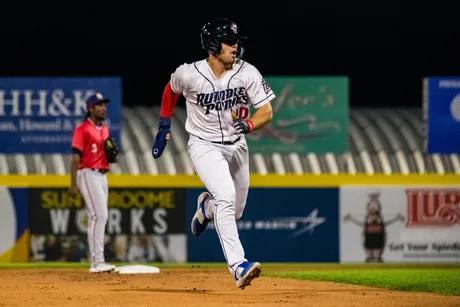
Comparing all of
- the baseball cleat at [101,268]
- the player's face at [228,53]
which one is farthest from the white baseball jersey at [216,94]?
the baseball cleat at [101,268]

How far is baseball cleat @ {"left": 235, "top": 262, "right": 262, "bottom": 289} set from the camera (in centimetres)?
994

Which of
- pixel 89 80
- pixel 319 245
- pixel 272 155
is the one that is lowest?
pixel 319 245

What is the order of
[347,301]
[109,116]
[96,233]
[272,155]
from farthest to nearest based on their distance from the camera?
1. [272,155]
2. [109,116]
3. [96,233]
4. [347,301]

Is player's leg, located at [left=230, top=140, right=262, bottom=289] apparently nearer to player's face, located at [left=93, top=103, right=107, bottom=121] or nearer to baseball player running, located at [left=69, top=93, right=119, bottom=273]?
baseball player running, located at [left=69, top=93, right=119, bottom=273]

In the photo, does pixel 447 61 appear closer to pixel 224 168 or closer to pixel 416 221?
pixel 416 221

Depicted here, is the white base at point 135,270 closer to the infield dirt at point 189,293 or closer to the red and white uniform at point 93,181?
the red and white uniform at point 93,181

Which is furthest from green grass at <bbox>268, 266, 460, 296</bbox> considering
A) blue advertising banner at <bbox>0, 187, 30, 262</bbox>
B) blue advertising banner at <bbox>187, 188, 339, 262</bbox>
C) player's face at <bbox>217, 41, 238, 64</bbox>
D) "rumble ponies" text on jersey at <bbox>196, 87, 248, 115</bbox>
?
blue advertising banner at <bbox>0, 187, 30, 262</bbox>

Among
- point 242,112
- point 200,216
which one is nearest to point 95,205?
point 200,216

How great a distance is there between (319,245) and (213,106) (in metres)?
11.0

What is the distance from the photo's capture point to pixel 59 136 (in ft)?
69.1

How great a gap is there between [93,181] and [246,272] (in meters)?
Result: 4.80

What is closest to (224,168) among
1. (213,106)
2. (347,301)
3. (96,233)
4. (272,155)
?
(213,106)

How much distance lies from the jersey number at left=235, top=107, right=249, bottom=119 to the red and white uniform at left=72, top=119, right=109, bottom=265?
3.84 m

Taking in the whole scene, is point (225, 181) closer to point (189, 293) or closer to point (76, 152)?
point (189, 293)
